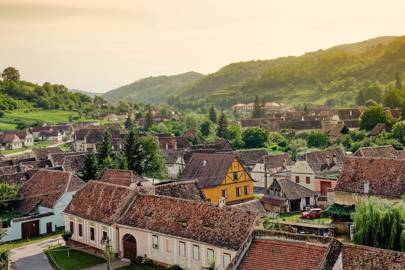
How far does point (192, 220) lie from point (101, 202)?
37.9 ft

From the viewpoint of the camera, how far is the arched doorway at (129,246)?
39250 millimetres

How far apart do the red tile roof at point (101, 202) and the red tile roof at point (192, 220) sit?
1.07 m

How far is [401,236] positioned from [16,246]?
110ft

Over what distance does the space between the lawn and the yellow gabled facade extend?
2196 centimetres

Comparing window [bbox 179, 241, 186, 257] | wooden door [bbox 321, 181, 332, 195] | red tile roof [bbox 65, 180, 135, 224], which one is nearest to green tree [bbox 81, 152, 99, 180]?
red tile roof [bbox 65, 180, 135, 224]

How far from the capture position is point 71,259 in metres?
40.8

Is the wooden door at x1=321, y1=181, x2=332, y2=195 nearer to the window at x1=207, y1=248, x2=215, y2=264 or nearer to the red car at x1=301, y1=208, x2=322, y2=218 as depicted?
the red car at x1=301, y1=208, x2=322, y2=218

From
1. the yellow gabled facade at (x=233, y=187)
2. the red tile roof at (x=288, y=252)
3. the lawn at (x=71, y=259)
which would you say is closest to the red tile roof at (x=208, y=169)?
the yellow gabled facade at (x=233, y=187)

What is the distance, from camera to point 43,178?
56406 mm

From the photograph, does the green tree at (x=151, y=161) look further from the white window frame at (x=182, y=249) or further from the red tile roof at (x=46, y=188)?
the white window frame at (x=182, y=249)

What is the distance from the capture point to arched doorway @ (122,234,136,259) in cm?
3925

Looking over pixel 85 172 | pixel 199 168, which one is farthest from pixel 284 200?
pixel 85 172

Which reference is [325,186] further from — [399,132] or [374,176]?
[399,132]

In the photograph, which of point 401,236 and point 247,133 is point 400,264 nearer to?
point 401,236
